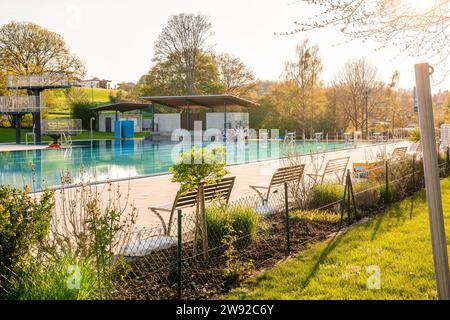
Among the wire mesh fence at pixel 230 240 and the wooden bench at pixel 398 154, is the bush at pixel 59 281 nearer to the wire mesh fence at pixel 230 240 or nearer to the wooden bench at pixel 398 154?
the wire mesh fence at pixel 230 240

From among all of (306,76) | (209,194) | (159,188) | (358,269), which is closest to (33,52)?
(306,76)

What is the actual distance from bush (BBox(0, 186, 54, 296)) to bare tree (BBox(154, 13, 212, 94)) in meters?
41.4

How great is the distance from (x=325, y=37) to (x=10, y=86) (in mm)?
28491

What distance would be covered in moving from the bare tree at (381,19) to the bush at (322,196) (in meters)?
2.29

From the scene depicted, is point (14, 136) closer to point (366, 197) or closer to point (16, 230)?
point (366, 197)

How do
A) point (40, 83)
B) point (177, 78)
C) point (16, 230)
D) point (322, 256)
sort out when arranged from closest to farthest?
point (16, 230) < point (322, 256) < point (40, 83) < point (177, 78)

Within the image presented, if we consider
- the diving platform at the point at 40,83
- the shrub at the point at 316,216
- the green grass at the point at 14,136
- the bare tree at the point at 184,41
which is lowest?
the shrub at the point at 316,216

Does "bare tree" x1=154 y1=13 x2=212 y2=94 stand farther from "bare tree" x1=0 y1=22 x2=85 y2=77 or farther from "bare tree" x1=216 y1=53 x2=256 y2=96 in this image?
"bare tree" x1=0 y1=22 x2=85 y2=77

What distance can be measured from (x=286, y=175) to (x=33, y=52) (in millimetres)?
34638

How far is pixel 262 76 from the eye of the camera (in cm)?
5031

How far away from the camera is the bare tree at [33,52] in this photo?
37.4 metres

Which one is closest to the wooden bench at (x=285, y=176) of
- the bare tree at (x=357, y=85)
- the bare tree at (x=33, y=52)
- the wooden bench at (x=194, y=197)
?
the wooden bench at (x=194, y=197)

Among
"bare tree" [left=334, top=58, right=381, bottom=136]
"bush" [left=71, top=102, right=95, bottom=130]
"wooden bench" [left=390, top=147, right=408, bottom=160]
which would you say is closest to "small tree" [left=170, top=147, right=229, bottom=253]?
"wooden bench" [left=390, top=147, right=408, bottom=160]

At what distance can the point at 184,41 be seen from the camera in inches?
1750
